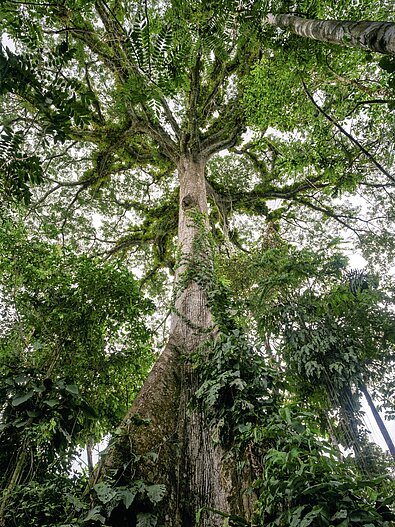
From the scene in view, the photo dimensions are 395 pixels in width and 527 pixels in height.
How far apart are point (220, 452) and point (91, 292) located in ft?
6.14

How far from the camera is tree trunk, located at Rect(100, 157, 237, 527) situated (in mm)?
2100

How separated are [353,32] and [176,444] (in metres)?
3.23

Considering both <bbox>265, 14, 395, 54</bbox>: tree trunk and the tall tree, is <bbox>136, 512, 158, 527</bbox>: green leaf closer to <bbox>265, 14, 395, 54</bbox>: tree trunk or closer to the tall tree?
the tall tree

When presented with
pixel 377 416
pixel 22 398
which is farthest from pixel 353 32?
pixel 377 416

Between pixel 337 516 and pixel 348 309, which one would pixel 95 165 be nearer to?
pixel 348 309

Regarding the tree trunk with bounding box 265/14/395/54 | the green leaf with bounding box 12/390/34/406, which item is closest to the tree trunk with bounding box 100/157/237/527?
the green leaf with bounding box 12/390/34/406

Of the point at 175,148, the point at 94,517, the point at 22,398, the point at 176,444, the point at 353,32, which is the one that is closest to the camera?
the point at 94,517

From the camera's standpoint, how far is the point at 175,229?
29.6 ft

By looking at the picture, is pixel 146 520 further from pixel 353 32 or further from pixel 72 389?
pixel 353 32

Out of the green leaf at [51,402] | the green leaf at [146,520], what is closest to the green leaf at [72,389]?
the green leaf at [51,402]

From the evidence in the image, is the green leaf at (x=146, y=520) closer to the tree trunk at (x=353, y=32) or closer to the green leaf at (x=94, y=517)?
the green leaf at (x=94, y=517)

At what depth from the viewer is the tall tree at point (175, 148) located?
1.92 meters

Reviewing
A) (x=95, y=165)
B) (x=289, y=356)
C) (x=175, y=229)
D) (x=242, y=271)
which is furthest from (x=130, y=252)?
(x=289, y=356)

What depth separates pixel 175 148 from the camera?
25.0 ft
